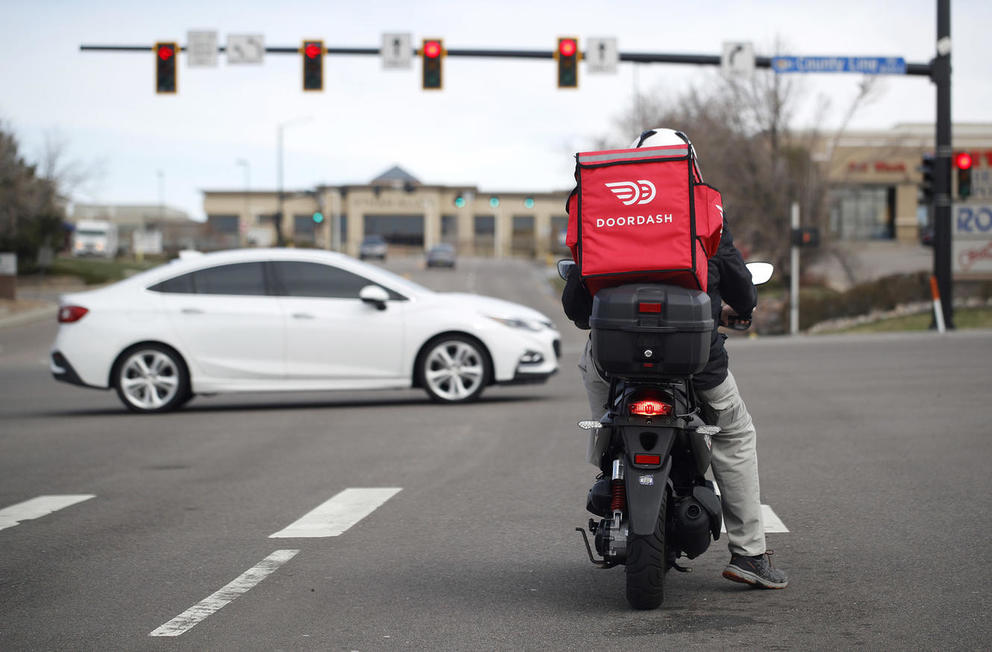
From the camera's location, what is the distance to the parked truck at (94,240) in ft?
277

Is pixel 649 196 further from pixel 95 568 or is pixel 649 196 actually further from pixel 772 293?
pixel 772 293

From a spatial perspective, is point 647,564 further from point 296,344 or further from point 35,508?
point 296,344

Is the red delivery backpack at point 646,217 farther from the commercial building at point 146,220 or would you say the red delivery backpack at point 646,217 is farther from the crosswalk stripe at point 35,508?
the commercial building at point 146,220

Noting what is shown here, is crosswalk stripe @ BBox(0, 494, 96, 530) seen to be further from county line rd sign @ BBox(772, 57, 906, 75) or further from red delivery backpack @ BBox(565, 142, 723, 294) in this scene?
county line rd sign @ BBox(772, 57, 906, 75)

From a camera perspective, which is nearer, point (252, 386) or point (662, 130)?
point (662, 130)

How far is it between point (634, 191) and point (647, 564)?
1.39 m

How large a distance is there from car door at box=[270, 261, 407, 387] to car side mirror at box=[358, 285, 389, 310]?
7 centimetres

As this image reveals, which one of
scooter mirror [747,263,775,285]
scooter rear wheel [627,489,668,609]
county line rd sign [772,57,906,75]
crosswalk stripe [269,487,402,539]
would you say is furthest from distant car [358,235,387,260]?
scooter rear wheel [627,489,668,609]

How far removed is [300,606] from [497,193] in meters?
118

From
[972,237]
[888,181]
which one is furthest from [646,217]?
[888,181]

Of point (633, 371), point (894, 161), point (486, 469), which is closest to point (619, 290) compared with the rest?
point (633, 371)

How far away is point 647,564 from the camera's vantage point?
15.9 ft

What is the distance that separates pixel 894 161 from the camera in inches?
2815

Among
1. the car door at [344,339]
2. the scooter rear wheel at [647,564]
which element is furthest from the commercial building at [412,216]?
the scooter rear wheel at [647,564]
